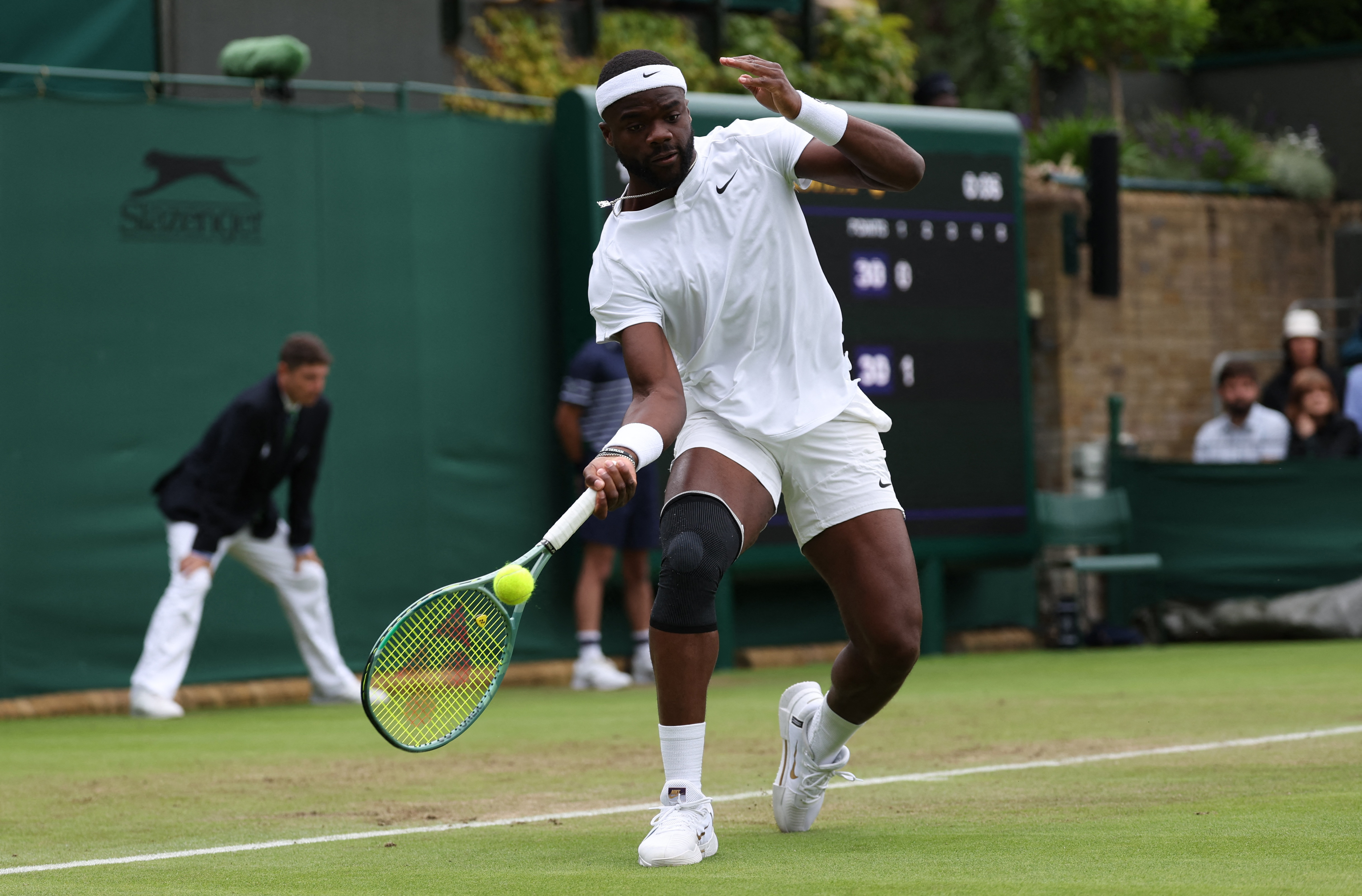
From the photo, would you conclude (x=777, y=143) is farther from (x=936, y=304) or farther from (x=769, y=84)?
(x=936, y=304)

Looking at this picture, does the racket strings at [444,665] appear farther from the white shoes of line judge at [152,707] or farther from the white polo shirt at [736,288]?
the white shoes of line judge at [152,707]

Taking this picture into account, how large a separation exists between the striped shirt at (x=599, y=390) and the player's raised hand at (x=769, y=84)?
20.1 feet

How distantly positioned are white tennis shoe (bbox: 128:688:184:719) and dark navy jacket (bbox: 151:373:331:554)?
757 millimetres

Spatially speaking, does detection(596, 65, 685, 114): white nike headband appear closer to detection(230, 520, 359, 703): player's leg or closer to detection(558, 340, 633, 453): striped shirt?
detection(230, 520, 359, 703): player's leg

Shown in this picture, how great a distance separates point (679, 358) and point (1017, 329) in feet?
25.7

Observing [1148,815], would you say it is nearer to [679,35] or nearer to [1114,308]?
[1114,308]

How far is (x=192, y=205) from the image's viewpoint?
11.1 metres

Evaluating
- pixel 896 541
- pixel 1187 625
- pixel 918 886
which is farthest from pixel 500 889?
pixel 1187 625

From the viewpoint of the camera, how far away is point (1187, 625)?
13.7 m

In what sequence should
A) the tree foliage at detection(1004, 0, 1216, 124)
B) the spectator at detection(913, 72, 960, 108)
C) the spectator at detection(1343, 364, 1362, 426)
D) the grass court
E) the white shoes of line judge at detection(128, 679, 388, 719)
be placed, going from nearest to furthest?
the grass court < the white shoes of line judge at detection(128, 679, 388, 719) < the spectator at detection(1343, 364, 1362, 426) < the spectator at detection(913, 72, 960, 108) < the tree foliage at detection(1004, 0, 1216, 124)

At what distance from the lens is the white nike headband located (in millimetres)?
5234

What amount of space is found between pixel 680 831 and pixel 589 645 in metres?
6.49

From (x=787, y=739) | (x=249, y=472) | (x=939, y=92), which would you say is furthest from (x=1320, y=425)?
(x=787, y=739)

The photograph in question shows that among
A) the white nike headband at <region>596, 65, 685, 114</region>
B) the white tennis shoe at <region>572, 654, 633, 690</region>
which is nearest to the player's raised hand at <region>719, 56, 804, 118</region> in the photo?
the white nike headband at <region>596, 65, 685, 114</region>
